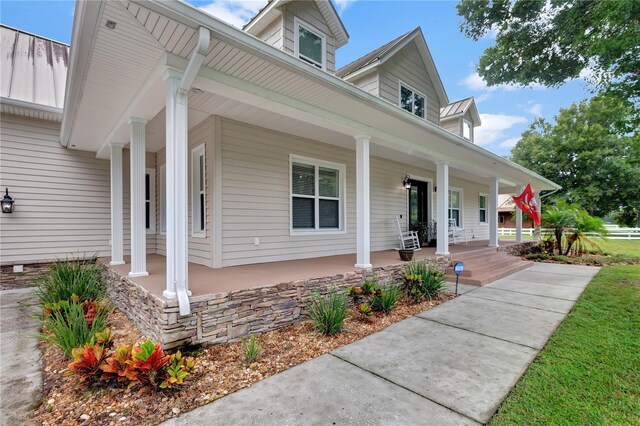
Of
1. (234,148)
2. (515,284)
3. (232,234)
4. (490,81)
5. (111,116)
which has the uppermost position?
(490,81)

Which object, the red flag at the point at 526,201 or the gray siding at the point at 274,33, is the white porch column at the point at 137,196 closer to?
the gray siding at the point at 274,33

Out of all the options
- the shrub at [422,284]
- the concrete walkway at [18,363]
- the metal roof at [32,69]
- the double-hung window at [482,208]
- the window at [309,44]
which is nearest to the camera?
the concrete walkway at [18,363]

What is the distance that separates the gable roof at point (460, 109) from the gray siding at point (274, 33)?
761 cm

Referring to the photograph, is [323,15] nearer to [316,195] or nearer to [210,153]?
[316,195]

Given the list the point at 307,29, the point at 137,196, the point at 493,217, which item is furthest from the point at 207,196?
the point at 493,217

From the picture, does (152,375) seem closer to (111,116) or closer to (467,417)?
(467,417)

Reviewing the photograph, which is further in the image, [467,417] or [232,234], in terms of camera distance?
[232,234]

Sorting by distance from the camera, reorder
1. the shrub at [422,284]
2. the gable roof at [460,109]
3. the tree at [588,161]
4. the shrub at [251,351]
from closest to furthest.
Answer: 1. the shrub at [251,351]
2. the shrub at [422,284]
3. the gable roof at [460,109]
4. the tree at [588,161]

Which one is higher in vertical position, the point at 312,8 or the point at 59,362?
the point at 312,8

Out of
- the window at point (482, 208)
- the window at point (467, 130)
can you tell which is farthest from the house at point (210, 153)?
the window at point (482, 208)

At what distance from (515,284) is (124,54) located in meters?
7.68

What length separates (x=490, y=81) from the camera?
1080 centimetres

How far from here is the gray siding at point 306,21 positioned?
664 centimetres

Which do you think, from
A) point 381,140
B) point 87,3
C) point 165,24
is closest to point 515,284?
point 381,140
